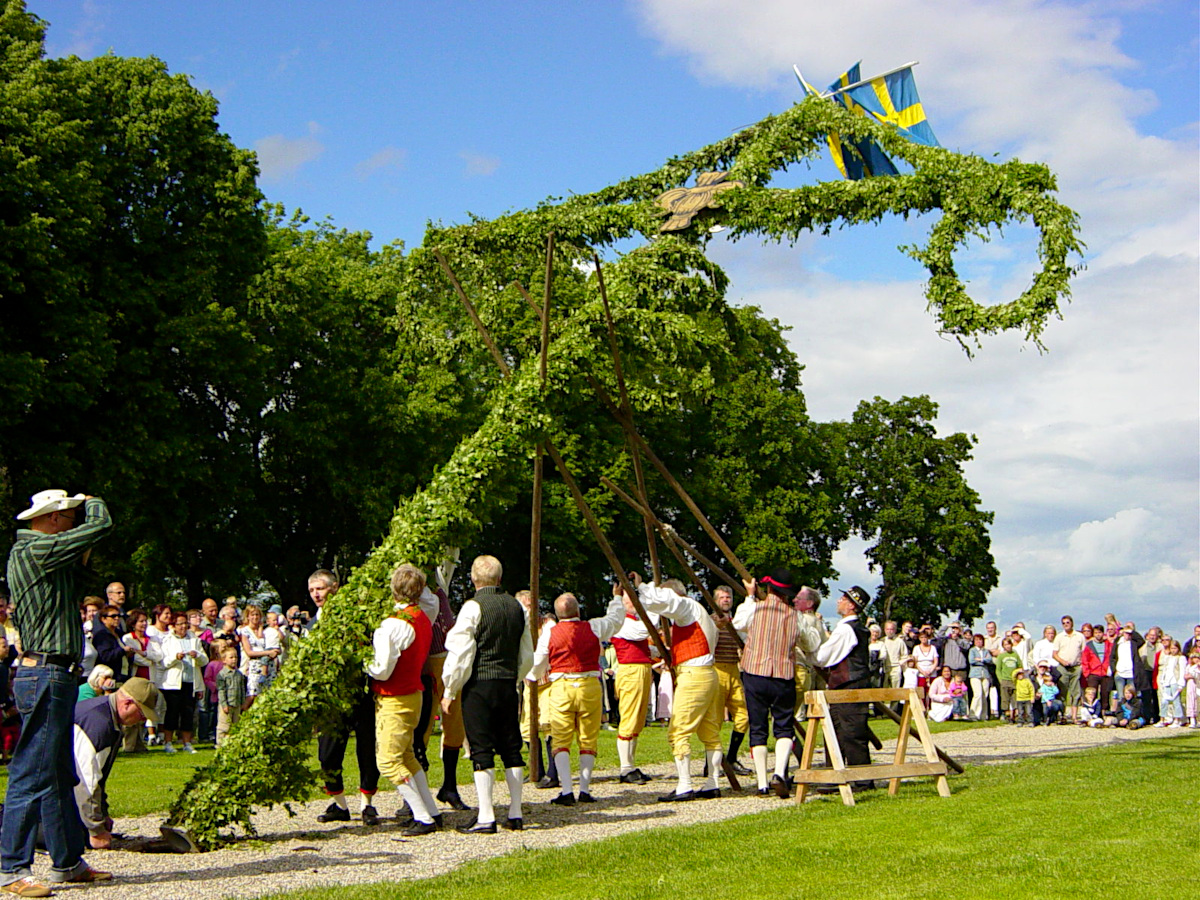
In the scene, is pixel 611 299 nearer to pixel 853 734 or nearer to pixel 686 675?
pixel 686 675

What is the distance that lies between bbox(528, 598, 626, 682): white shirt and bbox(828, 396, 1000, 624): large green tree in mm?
41555

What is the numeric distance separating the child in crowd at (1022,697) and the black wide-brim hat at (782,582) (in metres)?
15.0

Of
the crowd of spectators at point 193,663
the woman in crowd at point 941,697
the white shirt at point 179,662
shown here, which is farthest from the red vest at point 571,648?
the woman in crowd at point 941,697

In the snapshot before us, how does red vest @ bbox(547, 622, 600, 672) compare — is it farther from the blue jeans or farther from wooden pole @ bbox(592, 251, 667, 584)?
the blue jeans

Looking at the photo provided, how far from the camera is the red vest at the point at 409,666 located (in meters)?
10.3

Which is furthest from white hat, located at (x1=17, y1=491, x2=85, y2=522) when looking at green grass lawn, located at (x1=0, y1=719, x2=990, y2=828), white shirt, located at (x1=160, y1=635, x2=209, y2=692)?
white shirt, located at (x1=160, y1=635, x2=209, y2=692)

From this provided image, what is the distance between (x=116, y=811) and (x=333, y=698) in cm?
290

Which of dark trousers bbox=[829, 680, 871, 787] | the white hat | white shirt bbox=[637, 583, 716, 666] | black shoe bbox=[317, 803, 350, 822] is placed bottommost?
black shoe bbox=[317, 803, 350, 822]

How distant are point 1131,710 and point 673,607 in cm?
1603

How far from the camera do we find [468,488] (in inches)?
456

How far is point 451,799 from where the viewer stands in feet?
39.4

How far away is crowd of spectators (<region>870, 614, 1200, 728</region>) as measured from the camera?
24.3 m

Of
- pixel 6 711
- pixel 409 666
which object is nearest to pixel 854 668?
pixel 409 666

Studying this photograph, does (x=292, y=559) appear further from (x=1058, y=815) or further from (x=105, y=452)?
(x=1058, y=815)
